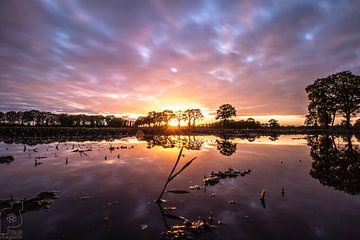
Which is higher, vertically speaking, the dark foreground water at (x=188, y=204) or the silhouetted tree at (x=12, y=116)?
the silhouetted tree at (x=12, y=116)

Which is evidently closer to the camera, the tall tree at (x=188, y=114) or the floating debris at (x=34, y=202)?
the floating debris at (x=34, y=202)

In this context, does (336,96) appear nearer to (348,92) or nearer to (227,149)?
(348,92)

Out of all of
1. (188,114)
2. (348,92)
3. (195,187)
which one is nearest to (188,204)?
(195,187)

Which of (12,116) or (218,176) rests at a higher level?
(12,116)

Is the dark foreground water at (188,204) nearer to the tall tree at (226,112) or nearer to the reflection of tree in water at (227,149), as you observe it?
the reflection of tree in water at (227,149)

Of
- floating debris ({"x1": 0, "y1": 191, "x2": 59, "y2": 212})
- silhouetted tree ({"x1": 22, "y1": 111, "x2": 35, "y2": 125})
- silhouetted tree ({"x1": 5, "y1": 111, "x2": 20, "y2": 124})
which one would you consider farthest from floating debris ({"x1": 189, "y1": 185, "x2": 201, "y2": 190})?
silhouetted tree ({"x1": 5, "y1": 111, "x2": 20, "y2": 124})

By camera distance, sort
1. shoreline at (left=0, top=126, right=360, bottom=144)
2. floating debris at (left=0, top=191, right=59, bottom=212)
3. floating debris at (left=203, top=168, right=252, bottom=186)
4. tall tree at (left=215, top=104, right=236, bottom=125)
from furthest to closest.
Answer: tall tree at (left=215, top=104, right=236, bottom=125) < shoreline at (left=0, top=126, right=360, bottom=144) < floating debris at (left=203, top=168, right=252, bottom=186) < floating debris at (left=0, top=191, right=59, bottom=212)

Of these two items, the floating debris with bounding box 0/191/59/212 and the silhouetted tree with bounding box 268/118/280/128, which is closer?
the floating debris with bounding box 0/191/59/212

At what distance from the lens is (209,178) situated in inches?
482

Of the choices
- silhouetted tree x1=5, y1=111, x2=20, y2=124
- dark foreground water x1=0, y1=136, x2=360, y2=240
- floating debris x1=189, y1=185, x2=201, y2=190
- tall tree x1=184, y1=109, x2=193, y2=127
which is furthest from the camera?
silhouetted tree x1=5, y1=111, x2=20, y2=124

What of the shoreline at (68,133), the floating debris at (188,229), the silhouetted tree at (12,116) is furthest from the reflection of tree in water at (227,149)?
the silhouetted tree at (12,116)

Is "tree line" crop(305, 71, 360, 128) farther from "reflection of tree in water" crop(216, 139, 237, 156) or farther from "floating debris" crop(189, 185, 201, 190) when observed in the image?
"floating debris" crop(189, 185, 201, 190)

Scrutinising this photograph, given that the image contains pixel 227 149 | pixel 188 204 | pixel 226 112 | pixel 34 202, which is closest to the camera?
pixel 34 202

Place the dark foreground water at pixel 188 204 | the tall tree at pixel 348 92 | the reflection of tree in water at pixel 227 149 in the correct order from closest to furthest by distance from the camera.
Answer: the dark foreground water at pixel 188 204 < the reflection of tree in water at pixel 227 149 < the tall tree at pixel 348 92
